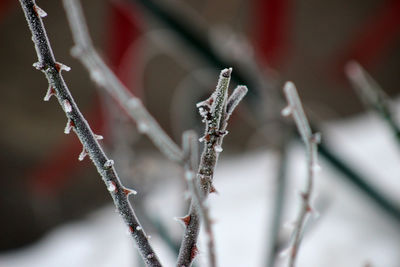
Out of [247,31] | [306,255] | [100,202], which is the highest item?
[247,31]

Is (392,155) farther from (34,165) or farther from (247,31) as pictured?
(34,165)

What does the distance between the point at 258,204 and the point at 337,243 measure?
0.40m

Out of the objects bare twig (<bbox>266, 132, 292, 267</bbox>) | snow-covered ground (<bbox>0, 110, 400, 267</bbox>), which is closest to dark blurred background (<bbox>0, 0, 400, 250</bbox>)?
snow-covered ground (<bbox>0, 110, 400, 267</bbox>)

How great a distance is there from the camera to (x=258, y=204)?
133 centimetres

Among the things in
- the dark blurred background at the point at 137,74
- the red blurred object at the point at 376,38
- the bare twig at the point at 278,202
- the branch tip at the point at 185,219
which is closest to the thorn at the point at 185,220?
the branch tip at the point at 185,219

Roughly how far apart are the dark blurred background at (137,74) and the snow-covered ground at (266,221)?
0.19m

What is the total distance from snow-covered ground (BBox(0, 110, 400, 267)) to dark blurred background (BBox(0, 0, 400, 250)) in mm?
194

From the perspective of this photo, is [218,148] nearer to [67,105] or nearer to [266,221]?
[67,105]

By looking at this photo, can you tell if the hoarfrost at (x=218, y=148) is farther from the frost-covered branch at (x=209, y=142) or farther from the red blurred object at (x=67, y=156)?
the red blurred object at (x=67, y=156)

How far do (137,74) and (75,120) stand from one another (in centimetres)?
108

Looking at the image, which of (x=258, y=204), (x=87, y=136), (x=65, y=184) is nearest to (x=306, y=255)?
(x=258, y=204)

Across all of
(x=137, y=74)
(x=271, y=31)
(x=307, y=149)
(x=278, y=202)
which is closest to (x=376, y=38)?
(x=271, y=31)

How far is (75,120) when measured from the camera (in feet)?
0.62

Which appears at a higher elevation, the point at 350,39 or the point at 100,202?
the point at 350,39
